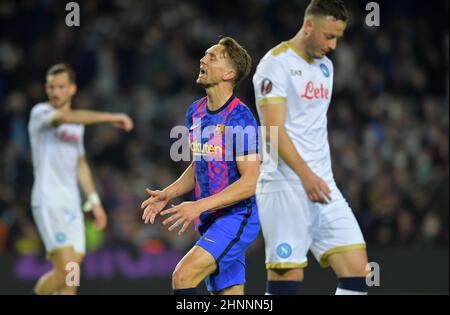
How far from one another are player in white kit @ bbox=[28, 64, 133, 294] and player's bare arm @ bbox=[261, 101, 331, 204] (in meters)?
2.93

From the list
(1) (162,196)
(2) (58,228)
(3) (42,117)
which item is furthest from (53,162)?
(1) (162,196)

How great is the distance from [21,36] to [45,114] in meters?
5.70

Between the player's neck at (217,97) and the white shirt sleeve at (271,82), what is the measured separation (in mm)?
219

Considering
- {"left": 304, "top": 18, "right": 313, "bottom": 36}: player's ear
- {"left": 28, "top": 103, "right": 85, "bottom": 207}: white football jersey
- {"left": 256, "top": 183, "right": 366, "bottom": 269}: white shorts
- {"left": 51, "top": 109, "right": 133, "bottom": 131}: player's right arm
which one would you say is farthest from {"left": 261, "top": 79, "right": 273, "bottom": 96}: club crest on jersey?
{"left": 28, "top": 103, "right": 85, "bottom": 207}: white football jersey

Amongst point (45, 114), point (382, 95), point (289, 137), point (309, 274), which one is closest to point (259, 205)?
point (289, 137)

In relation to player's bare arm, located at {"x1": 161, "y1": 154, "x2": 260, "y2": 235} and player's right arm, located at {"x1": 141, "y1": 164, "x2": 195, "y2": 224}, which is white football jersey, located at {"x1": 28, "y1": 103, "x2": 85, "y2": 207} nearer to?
player's right arm, located at {"x1": 141, "y1": 164, "x2": 195, "y2": 224}

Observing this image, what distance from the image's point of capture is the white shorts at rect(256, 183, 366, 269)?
5500 millimetres

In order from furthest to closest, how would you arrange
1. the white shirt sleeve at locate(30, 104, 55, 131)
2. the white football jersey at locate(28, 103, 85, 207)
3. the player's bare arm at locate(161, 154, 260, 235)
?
the white football jersey at locate(28, 103, 85, 207) < the white shirt sleeve at locate(30, 104, 55, 131) < the player's bare arm at locate(161, 154, 260, 235)

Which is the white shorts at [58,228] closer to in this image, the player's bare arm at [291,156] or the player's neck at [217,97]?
the player's neck at [217,97]

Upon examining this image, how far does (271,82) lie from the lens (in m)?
5.55

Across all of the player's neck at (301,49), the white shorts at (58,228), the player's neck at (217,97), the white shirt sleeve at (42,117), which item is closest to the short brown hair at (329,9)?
the player's neck at (301,49)

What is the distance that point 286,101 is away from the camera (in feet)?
18.4
